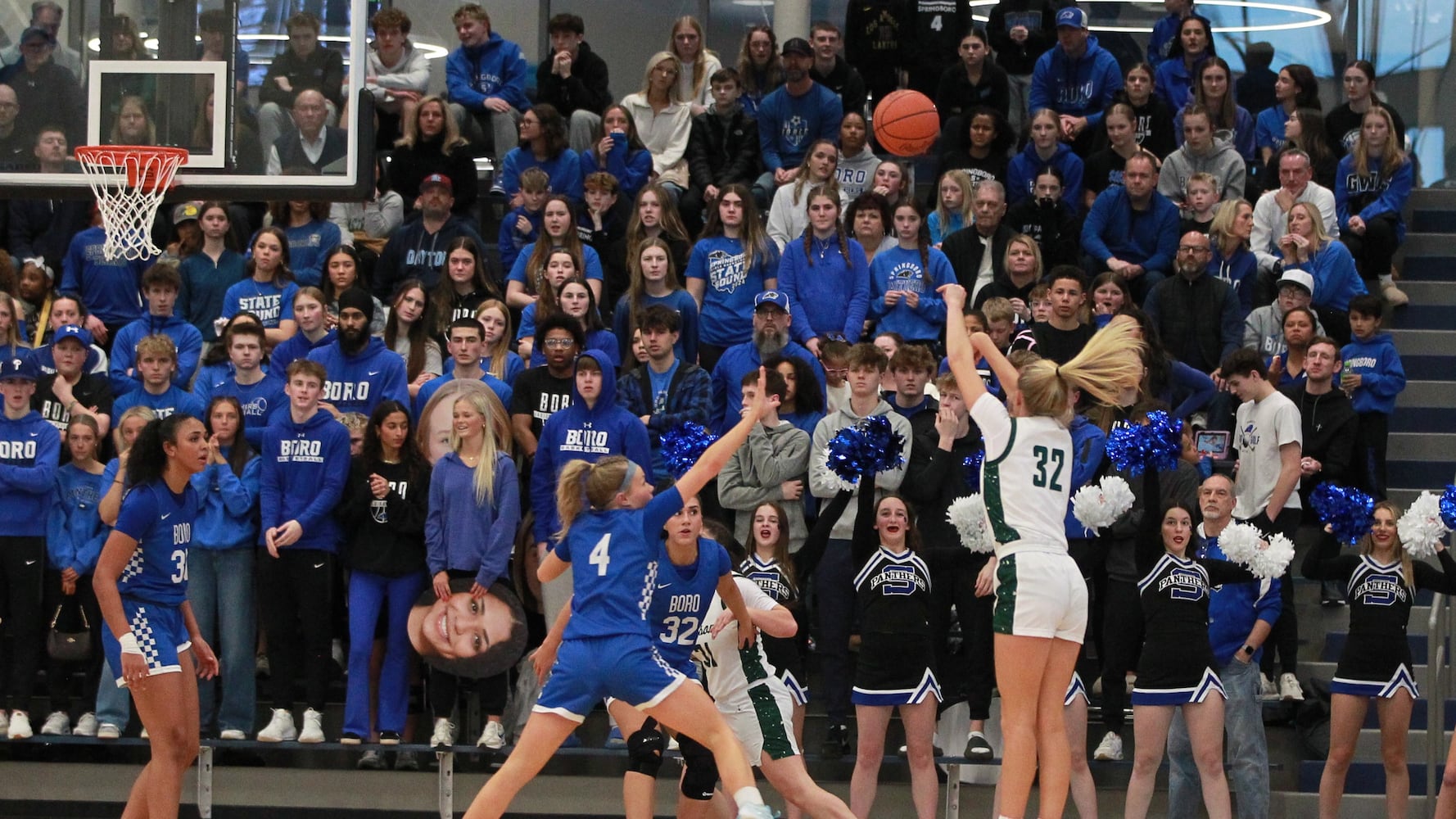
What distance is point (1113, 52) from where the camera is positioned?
16.4 meters

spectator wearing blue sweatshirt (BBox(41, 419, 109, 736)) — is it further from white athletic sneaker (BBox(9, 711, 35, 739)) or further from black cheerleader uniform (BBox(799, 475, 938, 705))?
black cheerleader uniform (BBox(799, 475, 938, 705))

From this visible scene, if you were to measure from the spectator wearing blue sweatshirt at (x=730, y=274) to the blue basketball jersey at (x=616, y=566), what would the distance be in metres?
4.56

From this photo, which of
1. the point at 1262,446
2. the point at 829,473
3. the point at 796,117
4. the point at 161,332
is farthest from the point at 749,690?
the point at 796,117

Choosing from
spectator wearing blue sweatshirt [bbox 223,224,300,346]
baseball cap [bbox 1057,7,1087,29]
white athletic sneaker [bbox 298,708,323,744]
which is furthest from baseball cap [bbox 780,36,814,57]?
white athletic sneaker [bbox 298,708,323,744]

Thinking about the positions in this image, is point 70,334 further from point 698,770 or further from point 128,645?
point 698,770

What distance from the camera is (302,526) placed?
33.7 feet

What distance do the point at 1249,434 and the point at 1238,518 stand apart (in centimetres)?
56

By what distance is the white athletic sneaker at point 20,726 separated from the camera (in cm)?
1026

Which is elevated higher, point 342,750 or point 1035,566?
point 1035,566

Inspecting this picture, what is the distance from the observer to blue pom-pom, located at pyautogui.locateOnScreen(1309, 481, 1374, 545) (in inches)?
378

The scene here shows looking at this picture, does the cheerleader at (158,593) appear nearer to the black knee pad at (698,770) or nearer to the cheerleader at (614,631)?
the cheerleader at (614,631)

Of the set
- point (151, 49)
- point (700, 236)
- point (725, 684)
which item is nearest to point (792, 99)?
point (700, 236)

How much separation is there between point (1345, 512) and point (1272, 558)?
514 mm

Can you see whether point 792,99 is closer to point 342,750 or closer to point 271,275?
point 271,275
